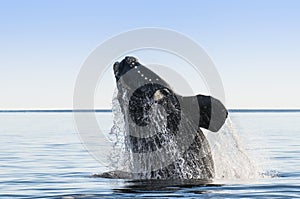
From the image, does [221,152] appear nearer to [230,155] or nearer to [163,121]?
[230,155]

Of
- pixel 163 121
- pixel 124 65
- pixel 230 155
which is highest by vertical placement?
pixel 124 65

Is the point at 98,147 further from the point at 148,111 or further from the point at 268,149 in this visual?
the point at 148,111

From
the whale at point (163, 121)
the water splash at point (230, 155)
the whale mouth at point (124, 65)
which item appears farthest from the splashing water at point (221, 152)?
the whale mouth at point (124, 65)

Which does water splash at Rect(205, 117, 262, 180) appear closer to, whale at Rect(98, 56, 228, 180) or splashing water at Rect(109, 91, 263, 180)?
splashing water at Rect(109, 91, 263, 180)

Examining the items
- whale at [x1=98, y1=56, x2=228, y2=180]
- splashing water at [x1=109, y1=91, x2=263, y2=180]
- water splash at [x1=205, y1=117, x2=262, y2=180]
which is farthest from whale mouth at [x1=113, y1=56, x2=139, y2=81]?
water splash at [x1=205, y1=117, x2=262, y2=180]

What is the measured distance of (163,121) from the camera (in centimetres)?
1505

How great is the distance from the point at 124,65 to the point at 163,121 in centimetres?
Answer: 174

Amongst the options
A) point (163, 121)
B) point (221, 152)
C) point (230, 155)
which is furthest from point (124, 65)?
point (230, 155)

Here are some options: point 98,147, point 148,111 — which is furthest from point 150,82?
point 98,147

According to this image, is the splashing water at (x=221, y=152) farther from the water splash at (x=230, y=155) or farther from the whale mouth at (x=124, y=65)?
the whale mouth at (x=124, y=65)

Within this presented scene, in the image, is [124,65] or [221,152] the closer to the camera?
[124,65]

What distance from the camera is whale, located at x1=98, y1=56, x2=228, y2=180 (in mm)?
15000

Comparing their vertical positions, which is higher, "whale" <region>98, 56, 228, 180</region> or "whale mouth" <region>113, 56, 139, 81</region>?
"whale mouth" <region>113, 56, 139, 81</region>

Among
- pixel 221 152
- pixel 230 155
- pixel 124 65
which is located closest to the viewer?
pixel 124 65
